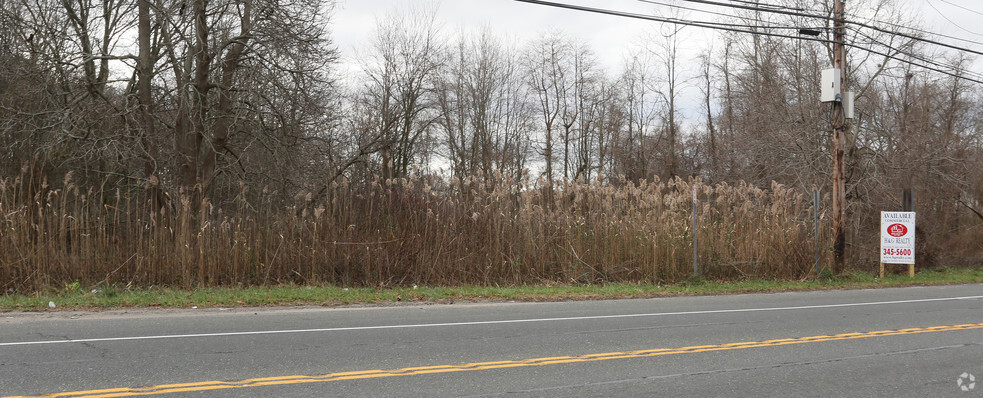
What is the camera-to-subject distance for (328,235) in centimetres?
1323

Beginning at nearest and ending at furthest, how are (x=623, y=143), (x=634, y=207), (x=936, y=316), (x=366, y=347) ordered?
(x=366, y=347) → (x=936, y=316) → (x=634, y=207) → (x=623, y=143)

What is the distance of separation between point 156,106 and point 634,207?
12.6m

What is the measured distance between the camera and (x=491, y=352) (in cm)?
690

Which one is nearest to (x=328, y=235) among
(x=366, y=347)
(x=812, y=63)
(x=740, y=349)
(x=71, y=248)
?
(x=71, y=248)

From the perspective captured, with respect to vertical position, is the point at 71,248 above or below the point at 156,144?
below

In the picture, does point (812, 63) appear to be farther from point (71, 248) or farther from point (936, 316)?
point (71, 248)

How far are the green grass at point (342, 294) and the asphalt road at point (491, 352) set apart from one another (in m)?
0.81

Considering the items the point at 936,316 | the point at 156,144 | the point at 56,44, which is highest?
the point at 56,44

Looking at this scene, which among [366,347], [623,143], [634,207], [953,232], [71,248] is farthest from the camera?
[623,143]

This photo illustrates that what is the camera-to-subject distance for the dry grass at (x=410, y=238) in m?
11.9

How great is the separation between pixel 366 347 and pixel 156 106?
42.8ft

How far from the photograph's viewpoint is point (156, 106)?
16969 millimetres

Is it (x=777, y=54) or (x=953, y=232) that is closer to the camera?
(x=777, y=54)

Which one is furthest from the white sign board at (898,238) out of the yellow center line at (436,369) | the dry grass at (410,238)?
the yellow center line at (436,369)
